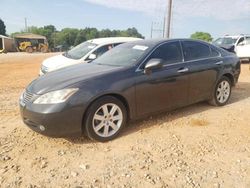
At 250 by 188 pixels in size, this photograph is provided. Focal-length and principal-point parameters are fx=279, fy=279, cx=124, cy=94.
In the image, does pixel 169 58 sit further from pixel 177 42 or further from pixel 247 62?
pixel 247 62

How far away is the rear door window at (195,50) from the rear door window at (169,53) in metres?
0.17

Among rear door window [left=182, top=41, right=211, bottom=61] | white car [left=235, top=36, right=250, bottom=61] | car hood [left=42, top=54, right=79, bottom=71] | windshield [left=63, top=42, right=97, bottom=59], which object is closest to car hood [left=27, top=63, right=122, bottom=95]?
rear door window [left=182, top=41, right=211, bottom=61]

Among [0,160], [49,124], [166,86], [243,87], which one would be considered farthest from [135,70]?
[243,87]

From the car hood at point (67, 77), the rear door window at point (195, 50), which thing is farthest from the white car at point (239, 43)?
the car hood at point (67, 77)

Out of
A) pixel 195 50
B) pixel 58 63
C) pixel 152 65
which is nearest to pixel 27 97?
pixel 152 65

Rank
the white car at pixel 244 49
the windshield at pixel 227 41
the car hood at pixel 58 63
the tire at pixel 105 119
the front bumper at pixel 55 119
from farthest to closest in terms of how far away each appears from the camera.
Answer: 1. the windshield at pixel 227 41
2. the white car at pixel 244 49
3. the car hood at pixel 58 63
4. the tire at pixel 105 119
5. the front bumper at pixel 55 119

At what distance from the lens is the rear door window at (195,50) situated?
208 inches

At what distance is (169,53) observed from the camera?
502 cm

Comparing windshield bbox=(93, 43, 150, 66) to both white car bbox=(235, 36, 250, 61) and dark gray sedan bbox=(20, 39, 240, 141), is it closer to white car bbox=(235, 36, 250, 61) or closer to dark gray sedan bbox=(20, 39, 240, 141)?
dark gray sedan bbox=(20, 39, 240, 141)

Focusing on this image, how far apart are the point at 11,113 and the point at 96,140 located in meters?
2.31

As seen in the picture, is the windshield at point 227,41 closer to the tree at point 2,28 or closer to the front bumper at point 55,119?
the front bumper at point 55,119

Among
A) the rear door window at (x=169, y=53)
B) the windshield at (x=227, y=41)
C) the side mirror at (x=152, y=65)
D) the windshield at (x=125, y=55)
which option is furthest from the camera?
the windshield at (x=227, y=41)

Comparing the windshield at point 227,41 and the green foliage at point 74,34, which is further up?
the windshield at point 227,41

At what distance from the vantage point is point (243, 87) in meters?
8.27
